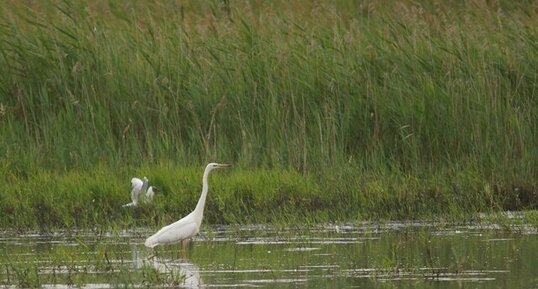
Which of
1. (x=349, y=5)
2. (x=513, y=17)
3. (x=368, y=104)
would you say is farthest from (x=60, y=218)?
(x=349, y=5)

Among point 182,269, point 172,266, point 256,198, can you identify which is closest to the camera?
point 182,269

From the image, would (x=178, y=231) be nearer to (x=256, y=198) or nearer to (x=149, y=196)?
(x=149, y=196)

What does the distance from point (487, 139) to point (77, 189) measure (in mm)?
3719

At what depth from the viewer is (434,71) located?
12.7 m

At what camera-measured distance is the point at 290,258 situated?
8.65 metres

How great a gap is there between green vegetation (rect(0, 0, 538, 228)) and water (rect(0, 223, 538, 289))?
65 cm

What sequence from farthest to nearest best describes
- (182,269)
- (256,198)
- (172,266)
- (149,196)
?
1. (256,198)
2. (149,196)
3. (172,266)
4. (182,269)

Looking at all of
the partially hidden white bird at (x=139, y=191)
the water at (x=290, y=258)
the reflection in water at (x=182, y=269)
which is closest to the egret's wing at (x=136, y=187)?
the partially hidden white bird at (x=139, y=191)

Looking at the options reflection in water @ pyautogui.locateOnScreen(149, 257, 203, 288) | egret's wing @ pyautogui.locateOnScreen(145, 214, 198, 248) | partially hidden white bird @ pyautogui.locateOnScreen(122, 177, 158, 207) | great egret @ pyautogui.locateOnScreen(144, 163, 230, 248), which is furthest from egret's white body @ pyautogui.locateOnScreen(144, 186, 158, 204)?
reflection in water @ pyautogui.locateOnScreen(149, 257, 203, 288)

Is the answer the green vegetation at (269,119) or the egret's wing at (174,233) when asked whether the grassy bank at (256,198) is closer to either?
the green vegetation at (269,119)

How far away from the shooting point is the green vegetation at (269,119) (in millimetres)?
10867

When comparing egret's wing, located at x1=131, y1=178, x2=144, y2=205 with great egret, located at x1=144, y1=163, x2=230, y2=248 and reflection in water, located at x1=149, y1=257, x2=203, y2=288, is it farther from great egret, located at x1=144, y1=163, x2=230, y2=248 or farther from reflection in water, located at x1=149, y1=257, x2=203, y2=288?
reflection in water, located at x1=149, y1=257, x2=203, y2=288

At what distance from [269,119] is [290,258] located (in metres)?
3.79

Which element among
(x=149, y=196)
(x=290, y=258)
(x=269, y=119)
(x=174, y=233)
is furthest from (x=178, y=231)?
(x=269, y=119)
